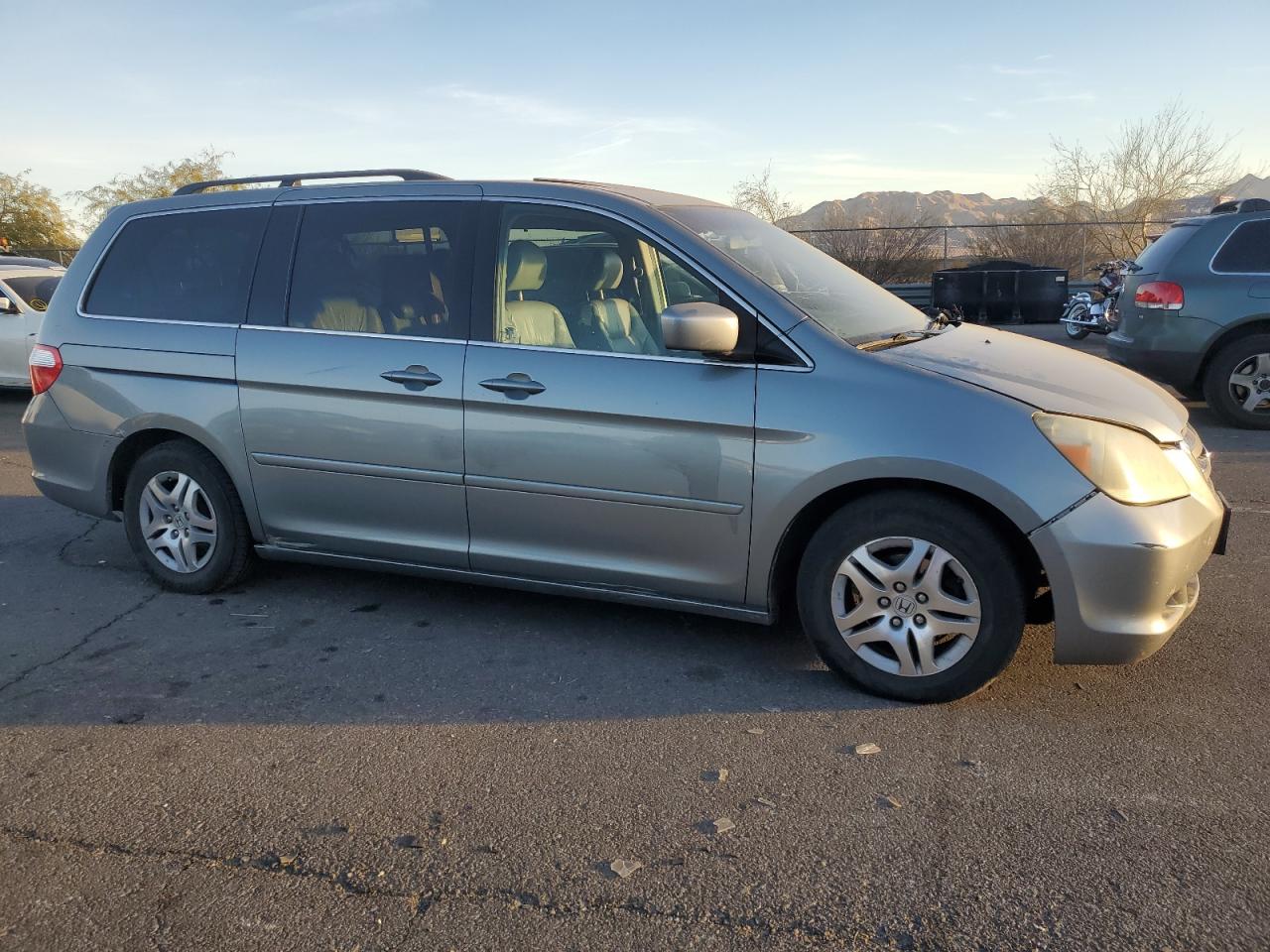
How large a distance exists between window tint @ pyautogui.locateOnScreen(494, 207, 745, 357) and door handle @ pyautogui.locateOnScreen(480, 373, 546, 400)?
0.16 m

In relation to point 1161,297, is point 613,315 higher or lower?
higher

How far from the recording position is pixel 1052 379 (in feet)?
12.3

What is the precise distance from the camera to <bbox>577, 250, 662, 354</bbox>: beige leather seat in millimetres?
3936

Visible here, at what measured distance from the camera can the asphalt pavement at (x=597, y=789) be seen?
2.53 metres

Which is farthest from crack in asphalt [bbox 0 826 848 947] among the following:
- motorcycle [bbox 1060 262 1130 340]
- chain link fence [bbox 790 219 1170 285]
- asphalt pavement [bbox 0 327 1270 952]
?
chain link fence [bbox 790 219 1170 285]

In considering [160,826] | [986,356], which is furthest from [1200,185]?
[160,826]

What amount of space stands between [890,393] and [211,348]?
117 inches

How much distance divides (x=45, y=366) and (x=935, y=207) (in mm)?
61004

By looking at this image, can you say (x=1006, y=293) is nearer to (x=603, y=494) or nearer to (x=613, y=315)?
(x=613, y=315)

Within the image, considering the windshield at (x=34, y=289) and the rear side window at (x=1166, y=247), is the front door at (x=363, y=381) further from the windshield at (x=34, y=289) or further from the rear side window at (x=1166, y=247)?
the windshield at (x=34, y=289)

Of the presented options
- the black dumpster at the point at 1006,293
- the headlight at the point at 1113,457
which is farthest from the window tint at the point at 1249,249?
the black dumpster at the point at 1006,293

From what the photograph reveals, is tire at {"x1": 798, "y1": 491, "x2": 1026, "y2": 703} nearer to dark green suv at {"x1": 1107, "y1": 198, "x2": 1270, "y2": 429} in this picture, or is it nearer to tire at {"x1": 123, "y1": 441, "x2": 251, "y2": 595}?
tire at {"x1": 123, "y1": 441, "x2": 251, "y2": 595}

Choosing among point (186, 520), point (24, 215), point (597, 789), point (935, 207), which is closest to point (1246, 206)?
point (597, 789)

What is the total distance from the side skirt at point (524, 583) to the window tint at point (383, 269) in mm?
995
